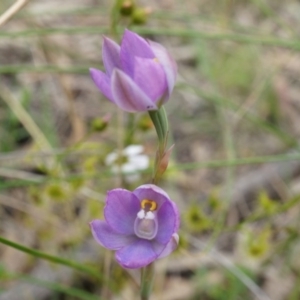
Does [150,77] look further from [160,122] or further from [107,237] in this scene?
[107,237]

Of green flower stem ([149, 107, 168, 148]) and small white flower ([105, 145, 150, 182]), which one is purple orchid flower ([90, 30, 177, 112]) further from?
small white flower ([105, 145, 150, 182])

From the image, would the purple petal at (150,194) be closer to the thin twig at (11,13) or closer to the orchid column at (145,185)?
the orchid column at (145,185)

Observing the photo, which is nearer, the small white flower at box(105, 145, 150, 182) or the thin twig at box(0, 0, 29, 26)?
the thin twig at box(0, 0, 29, 26)

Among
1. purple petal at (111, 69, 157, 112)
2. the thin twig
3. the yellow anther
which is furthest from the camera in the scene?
the thin twig

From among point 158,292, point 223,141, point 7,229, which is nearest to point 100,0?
point 223,141

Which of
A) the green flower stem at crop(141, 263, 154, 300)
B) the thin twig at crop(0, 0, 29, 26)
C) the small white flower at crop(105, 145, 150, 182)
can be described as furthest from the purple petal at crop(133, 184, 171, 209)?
the small white flower at crop(105, 145, 150, 182)

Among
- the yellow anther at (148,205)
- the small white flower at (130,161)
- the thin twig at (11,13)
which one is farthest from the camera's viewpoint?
the small white flower at (130,161)

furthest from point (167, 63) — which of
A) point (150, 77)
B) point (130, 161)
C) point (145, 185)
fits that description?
point (130, 161)

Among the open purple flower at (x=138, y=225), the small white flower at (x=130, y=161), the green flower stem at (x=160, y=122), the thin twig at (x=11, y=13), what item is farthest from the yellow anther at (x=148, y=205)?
the small white flower at (x=130, y=161)
